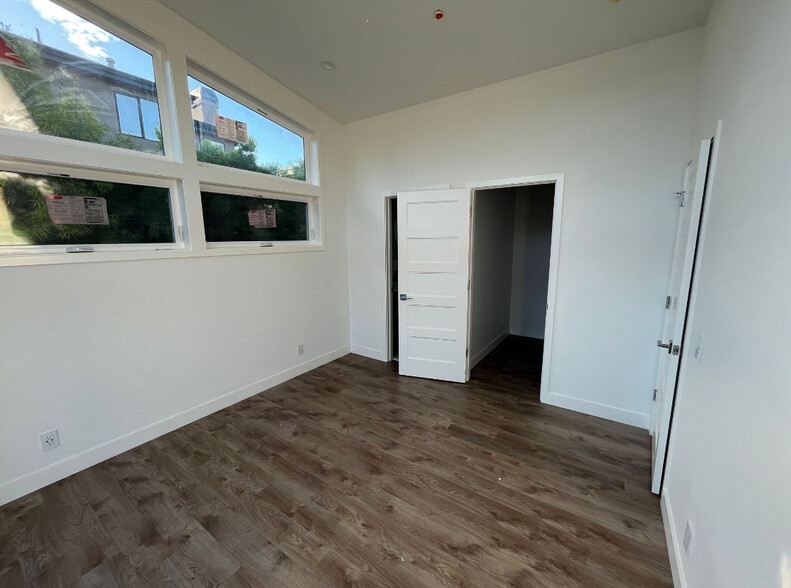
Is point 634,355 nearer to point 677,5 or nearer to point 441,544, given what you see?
point 441,544

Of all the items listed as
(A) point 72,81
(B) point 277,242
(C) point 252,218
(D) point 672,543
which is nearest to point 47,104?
(A) point 72,81

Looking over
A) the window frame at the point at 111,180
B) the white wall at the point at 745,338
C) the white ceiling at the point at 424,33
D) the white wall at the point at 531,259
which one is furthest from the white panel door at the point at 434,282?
the white wall at the point at 531,259

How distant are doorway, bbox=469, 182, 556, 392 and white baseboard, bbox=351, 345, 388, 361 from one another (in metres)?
1.19

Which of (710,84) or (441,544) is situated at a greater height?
(710,84)

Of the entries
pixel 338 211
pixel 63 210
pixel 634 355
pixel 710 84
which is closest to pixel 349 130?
pixel 338 211

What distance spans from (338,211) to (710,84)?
11.3ft

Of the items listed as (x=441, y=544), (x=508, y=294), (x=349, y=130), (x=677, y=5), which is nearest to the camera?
(x=441, y=544)

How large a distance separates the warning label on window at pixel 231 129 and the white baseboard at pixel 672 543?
4255 mm

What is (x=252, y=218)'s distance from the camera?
3.20m

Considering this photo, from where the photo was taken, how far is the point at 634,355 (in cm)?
261

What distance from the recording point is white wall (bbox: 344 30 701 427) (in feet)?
7.66

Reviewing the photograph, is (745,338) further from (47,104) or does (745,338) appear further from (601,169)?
(47,104)

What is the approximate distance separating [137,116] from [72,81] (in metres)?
0.35

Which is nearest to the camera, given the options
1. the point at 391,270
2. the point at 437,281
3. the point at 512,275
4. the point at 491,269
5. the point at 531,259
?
the point at 437,281
